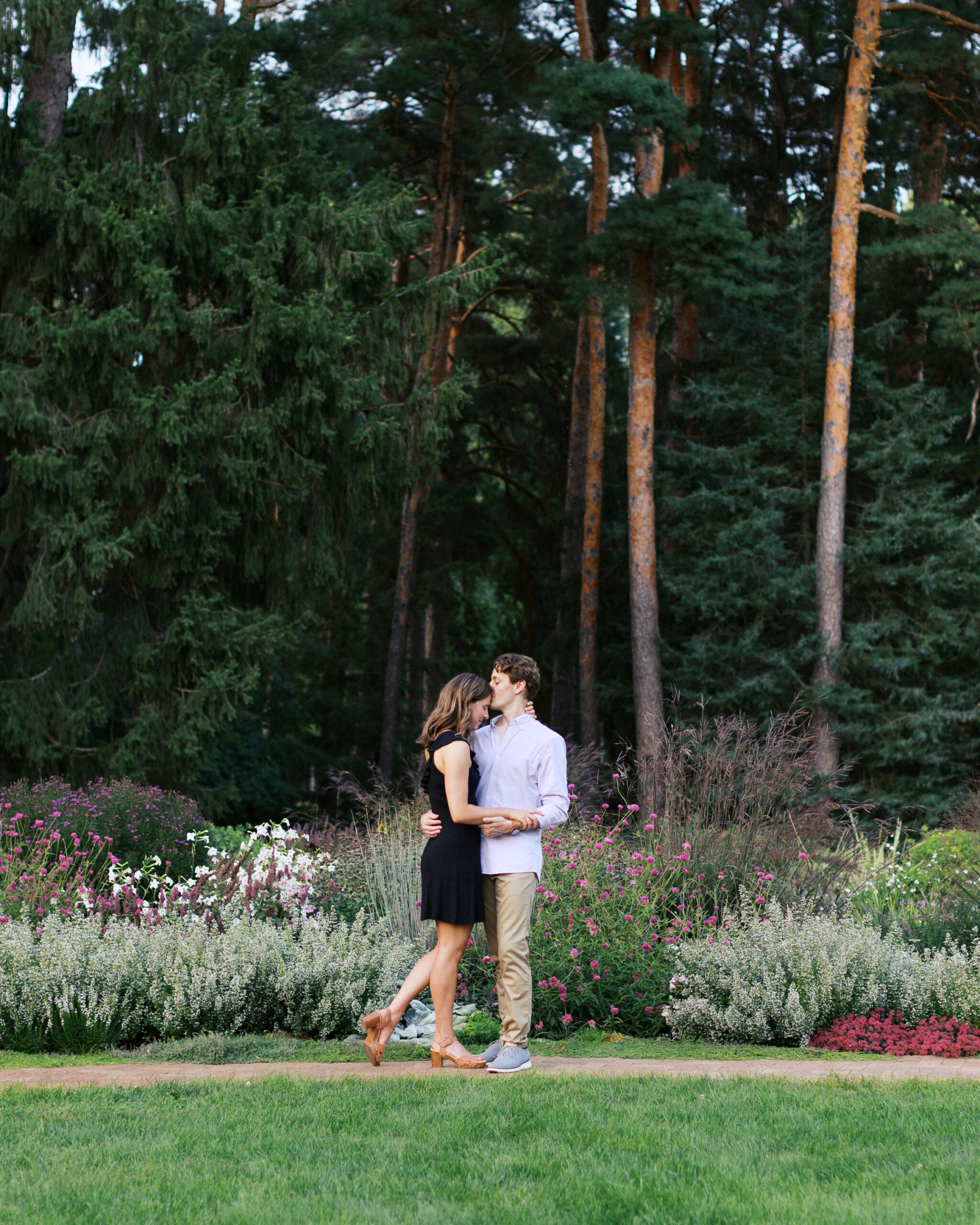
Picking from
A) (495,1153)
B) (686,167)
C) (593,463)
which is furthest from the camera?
(593,463)

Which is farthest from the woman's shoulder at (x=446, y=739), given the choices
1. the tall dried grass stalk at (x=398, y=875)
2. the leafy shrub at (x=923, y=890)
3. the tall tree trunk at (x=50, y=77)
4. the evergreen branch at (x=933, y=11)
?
the evergreen branch at (x=933, y=11)

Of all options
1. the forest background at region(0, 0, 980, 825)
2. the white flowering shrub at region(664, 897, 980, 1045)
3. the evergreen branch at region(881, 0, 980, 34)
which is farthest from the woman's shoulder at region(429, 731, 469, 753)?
the evergreen branch at region(881, 0, 980, 34)

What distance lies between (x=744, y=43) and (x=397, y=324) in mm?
12133

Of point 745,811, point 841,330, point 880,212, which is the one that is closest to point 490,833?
→ point 745,811

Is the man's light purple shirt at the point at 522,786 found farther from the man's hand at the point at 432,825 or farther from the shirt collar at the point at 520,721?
the man's hand at the point at 432,825

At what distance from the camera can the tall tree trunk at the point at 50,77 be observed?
13750mm

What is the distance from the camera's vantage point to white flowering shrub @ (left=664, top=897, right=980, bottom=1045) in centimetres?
564

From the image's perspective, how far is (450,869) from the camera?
15.7 feet

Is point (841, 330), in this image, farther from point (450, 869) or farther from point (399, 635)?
point (450, 869)

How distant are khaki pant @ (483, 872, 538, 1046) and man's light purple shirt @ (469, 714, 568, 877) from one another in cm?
5

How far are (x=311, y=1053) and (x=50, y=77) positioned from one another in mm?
12826

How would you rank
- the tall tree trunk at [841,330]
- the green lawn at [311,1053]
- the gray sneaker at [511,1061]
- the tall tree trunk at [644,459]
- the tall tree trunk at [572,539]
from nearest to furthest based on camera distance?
the gray sneaker at [511,1061]
the green lawn at [311,1053]
the tall tree trunk at [841,330]
the tall tree trunk at [644,459]
the tall tree trunk at [572,539]

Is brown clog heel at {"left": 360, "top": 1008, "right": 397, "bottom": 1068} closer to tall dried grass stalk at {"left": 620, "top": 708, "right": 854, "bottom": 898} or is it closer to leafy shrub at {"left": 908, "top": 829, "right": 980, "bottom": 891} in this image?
tall dried grass stalk at {"left": 620, "top": 708, "right": 854, "bottom": 898}

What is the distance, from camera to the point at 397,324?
14.3m
